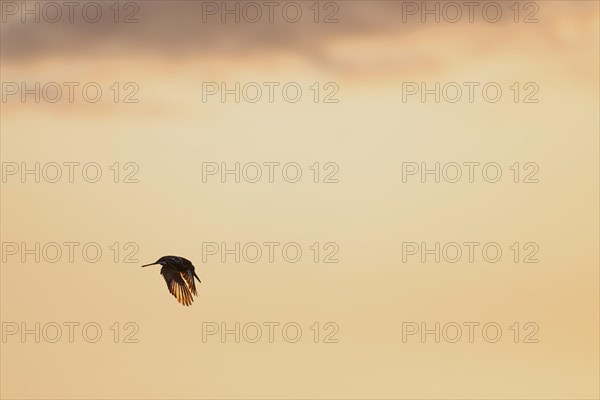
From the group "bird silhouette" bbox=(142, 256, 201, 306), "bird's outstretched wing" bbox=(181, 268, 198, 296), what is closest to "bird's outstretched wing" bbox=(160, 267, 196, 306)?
"bird silhouette" bbox=(142, 256, 201, 306)

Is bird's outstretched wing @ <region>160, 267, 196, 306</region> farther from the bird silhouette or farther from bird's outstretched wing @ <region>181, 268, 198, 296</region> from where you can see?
bird's outstretched wing @ <region>181, 268, 198, 296</region>

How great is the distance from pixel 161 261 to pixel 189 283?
7.71 ft

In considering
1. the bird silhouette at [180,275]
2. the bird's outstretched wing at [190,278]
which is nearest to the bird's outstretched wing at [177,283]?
the bird silhouette at [180,275]

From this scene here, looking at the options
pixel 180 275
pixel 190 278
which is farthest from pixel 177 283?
pixel 190 278

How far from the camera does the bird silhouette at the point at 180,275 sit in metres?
76.2

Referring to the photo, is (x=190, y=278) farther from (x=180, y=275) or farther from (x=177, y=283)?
(x=177, y=283)

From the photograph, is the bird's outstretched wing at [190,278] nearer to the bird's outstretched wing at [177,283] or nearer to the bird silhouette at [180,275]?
the bird silhouette at [180,275]

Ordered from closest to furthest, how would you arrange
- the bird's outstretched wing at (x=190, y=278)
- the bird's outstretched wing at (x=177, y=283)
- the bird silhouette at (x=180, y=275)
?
the bird's outstretched wing at (x=190, y=278) → the bird silhouette at (x=180, y=275) → the bird's outstretched wing at (x=177, y=283)

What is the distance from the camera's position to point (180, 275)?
252 ft

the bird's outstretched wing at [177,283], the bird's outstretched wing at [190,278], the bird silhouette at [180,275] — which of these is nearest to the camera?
the bird's outstretched wing at [190,278]

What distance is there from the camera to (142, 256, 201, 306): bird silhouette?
7619cm

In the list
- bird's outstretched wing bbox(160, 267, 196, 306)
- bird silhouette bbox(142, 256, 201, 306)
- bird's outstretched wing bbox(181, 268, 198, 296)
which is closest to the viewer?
bird's outstretched wing bbox(181, 268, 198, 296)

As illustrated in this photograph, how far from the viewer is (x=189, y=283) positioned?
7662 centimetres

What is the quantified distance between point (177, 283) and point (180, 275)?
0.80 m
